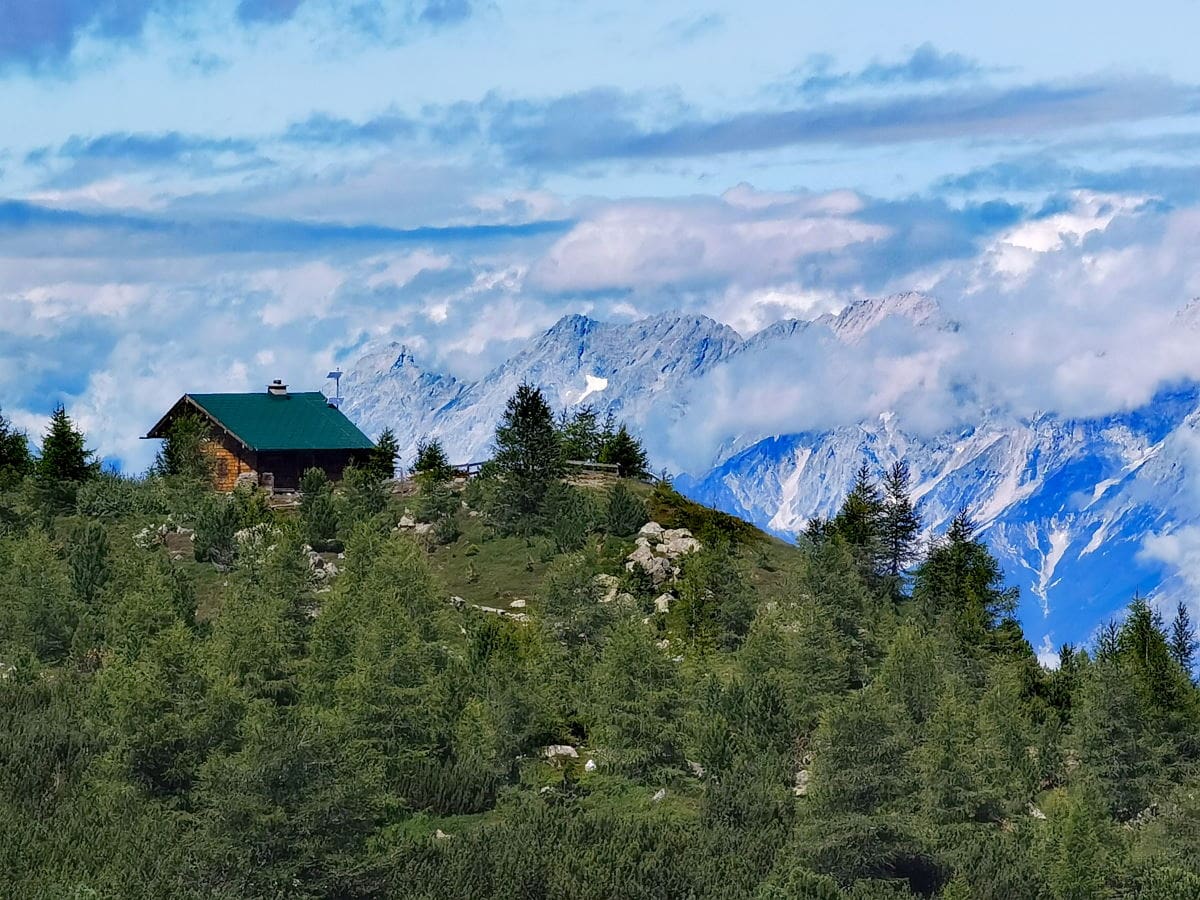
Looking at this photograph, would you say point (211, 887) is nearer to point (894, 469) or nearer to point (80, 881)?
point (80, 881)

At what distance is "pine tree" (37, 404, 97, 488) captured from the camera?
6738 centimetres

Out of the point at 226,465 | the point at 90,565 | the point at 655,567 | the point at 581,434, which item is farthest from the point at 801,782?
the point at 581,434

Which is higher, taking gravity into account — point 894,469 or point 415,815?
point 894,469

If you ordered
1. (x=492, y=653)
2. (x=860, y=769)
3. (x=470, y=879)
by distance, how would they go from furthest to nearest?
(x=492, y=653)
(x=860, y=769)
(x=470, y=879)

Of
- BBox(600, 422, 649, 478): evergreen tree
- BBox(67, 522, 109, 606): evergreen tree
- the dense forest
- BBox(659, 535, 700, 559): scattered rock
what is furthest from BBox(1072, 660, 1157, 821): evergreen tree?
BBox(600, 422, 649, 478): evergreen tree

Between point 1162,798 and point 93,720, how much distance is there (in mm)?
27667

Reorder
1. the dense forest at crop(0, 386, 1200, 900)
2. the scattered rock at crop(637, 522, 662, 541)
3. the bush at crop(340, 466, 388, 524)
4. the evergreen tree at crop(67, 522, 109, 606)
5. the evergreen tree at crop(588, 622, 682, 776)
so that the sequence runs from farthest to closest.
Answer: the bush at crop(340, 466, 388, 524) < the scattered rock at crop(637, 522, 662, 541) < the evergreen tree at crop(67, 522, 109, 606) < the evergreen tree at crop(588, 622, 682, 776) < the dense forest at crop(0, 386, 1200, 900)

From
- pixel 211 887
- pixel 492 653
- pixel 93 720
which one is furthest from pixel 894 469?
pixel 211 887

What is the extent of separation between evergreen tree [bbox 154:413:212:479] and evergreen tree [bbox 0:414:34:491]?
19.8ft

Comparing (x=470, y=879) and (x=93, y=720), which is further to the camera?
(x=93, y=720)

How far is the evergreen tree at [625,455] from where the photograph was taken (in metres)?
73.8

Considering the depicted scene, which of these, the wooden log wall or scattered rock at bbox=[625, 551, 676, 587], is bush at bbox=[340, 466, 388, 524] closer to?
the wooden log wall

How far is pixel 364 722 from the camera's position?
33.1 meters

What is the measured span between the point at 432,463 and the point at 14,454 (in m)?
20.2
